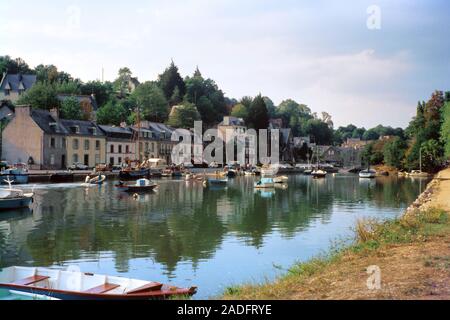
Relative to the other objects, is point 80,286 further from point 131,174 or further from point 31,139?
point 31,139

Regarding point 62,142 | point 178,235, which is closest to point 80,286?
point 178,235

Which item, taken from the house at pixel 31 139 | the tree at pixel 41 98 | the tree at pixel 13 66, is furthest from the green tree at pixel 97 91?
the house at pixel 31 139

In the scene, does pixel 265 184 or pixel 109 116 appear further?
pixel 109 116

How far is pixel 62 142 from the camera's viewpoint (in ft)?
265

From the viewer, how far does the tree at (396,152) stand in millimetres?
121438

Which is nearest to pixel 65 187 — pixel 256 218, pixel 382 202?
pixel 256 218

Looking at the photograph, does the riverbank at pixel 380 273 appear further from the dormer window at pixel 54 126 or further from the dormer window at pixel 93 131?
the dormer window at pixel 93 131

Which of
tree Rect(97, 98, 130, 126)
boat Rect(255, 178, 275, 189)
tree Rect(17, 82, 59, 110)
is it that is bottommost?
boat Rect(255, 178, 275, 189)

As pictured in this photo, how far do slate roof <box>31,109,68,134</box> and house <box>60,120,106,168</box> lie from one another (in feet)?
5.31

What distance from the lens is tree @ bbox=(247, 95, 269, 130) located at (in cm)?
14262

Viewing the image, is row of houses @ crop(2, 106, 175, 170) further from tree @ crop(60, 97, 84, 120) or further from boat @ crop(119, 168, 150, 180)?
boat @ crop(119, 168, 150, 180)

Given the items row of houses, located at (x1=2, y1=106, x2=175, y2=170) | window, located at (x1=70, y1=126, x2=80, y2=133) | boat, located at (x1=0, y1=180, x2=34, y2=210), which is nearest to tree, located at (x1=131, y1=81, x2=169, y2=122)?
row of houses, located at (x1=2, y1=106, x2=175, y2=170)

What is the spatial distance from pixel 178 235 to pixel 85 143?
210 ft
